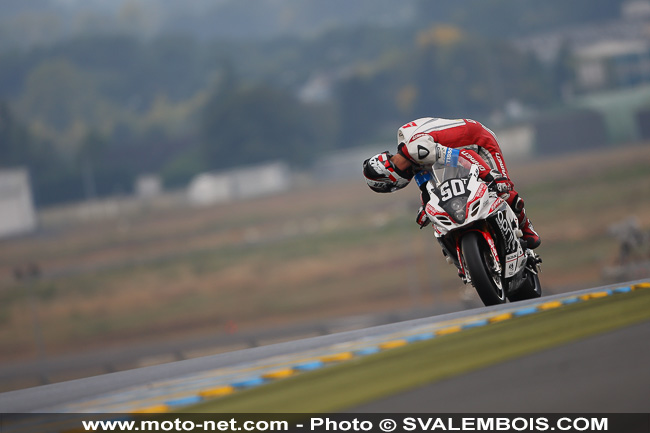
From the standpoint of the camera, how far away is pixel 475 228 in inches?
279

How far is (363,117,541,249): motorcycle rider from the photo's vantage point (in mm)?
7367

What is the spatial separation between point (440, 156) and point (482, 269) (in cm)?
99

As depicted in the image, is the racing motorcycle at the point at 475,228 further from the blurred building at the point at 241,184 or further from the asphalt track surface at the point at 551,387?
the blurred building at the point at 241,184

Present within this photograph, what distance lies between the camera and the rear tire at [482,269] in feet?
22.6

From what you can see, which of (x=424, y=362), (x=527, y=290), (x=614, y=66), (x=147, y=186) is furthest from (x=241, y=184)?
(x=424, y=362)

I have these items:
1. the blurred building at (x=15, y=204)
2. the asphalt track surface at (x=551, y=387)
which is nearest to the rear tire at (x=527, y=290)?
the asphalt track surface at (x=551, y=387)

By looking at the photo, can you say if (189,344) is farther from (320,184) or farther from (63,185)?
(63,185)

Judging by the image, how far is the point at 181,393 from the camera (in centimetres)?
474

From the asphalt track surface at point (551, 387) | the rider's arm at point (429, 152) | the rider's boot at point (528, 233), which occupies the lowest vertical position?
the asphalt track surface at point (551, 387)

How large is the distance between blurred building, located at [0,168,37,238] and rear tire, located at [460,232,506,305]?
91282mm

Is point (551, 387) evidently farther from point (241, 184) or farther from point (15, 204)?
point (241, 184)

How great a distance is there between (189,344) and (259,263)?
133 ft

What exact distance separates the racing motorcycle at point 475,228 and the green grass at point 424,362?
45.8 inches

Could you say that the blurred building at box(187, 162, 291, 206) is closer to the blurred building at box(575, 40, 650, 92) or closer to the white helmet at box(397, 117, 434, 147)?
the blurred building at box(575, 40, 650, 92)
